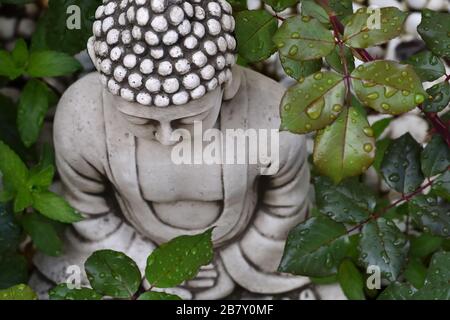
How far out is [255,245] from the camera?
4.38ft

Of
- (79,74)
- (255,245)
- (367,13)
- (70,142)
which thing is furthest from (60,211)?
(367,13)

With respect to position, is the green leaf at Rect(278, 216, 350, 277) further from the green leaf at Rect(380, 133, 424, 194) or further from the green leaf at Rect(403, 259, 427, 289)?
the green leaf at Rect(403, 259, 427, 289)

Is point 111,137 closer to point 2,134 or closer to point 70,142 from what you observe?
point 70,142

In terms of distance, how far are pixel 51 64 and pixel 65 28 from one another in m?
0.08

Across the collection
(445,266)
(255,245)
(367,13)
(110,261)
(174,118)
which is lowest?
(255,245)

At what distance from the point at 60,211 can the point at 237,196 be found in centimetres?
27

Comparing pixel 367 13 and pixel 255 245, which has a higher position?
pixel 367 13

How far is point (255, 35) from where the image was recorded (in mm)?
1045

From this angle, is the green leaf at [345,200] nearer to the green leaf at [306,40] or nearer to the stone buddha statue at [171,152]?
the stone buddha statue at [171,152]

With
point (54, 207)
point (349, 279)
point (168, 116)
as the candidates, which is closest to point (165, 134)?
point (168, 116)

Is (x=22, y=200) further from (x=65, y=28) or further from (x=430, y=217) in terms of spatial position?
(x=430, y=217)

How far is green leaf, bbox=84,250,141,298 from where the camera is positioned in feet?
3.31

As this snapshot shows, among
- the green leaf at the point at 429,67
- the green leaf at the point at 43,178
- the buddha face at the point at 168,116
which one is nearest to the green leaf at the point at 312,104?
the buddha face at the point at 168,116

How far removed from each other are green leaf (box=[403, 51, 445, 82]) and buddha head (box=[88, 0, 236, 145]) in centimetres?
28
